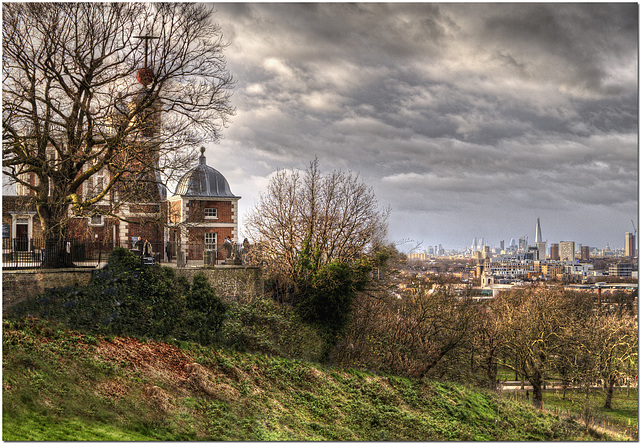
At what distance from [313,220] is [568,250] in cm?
1023

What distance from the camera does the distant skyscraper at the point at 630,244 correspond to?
9945 mm

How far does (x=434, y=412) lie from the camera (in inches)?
473

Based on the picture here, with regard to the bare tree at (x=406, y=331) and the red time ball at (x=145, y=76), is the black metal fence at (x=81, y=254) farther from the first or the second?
the bare tree at (x=406, y=331)

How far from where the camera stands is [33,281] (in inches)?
419

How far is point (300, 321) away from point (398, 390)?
3725 millimetres

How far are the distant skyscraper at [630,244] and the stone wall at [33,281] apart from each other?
1323 centimetres

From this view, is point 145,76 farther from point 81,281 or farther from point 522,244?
point 522,244

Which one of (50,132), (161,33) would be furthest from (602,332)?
(50,132)

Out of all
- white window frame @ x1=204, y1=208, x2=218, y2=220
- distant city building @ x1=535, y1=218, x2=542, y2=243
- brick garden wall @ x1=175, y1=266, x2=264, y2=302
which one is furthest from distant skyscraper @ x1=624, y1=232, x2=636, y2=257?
white window frame @ x1=204, y1=208, x2=218, y2=220

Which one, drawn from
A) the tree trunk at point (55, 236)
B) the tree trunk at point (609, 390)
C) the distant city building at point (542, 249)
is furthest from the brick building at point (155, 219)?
the tree trunk at point (609, 390)

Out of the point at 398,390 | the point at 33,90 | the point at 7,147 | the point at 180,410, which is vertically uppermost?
the point at 33,90

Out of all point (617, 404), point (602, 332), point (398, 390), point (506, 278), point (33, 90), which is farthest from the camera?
point (506, 278)

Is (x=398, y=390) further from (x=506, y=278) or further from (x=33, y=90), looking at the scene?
(x=506, y=278)

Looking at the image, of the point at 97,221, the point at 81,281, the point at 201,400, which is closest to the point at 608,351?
the point at 201,400
